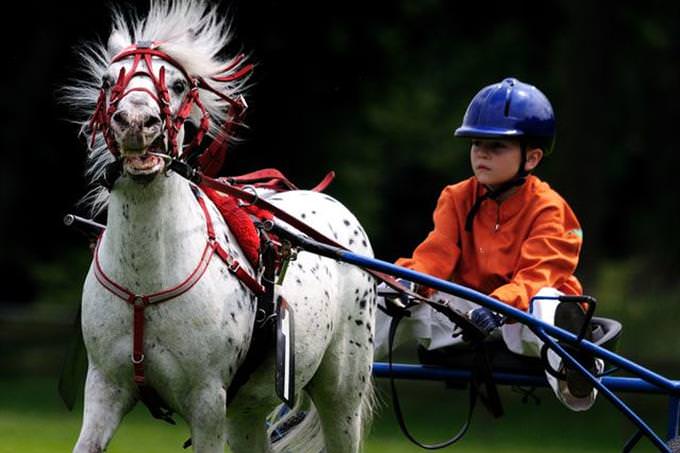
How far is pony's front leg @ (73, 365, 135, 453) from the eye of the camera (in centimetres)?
504

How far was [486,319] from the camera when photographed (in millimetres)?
6109

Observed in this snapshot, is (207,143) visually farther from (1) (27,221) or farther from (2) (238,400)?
(1) (27,221)

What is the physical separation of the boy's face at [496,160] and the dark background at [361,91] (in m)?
8.92

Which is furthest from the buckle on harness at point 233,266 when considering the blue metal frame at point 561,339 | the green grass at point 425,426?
the green grass at point 425,426

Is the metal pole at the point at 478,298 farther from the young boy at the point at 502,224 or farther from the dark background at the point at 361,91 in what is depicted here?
the dark background at the point at 361,91

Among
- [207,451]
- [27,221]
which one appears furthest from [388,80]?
[207,451]

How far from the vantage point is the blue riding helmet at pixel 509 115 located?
6.62 m

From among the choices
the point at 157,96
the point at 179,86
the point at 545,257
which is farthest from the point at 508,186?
the point at 157,96

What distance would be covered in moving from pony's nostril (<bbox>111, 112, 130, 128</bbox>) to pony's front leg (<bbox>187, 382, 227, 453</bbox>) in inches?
39.9

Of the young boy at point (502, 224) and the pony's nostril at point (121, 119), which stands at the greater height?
the pony's nostril at point (121, 119)

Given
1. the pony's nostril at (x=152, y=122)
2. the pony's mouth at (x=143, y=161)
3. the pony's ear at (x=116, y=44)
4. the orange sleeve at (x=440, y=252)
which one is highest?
the pony's ear at (x=116, y=44)

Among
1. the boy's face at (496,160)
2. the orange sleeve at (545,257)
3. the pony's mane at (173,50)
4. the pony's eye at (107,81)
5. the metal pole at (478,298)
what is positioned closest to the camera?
the pony's eye at (107,81)

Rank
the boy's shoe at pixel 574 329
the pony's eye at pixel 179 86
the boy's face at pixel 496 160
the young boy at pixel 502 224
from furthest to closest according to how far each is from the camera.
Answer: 1. the boy's face at pixel 496 160
2. the young boy at pixel 502 224
3. the boy's shoe at pixel 574 329
4. the pony's eye at pixel 179 86

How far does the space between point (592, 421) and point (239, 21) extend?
220 inches
